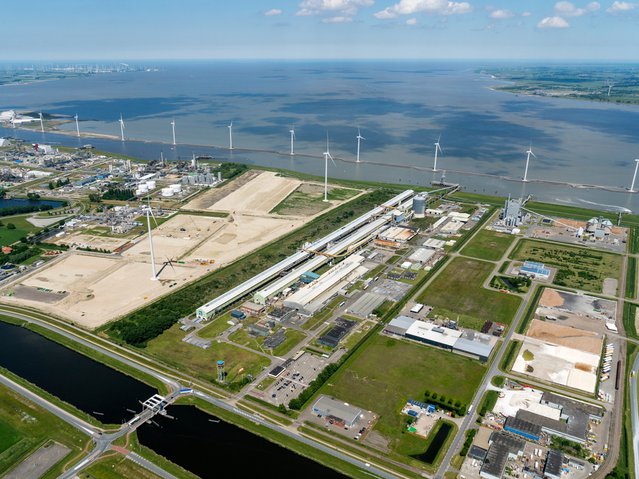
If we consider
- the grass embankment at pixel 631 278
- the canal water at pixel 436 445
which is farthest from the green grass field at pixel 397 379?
the grass embankment at pixel 631 278

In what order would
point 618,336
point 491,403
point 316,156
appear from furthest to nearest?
point 316,156 → point 618,336 → point 491,403

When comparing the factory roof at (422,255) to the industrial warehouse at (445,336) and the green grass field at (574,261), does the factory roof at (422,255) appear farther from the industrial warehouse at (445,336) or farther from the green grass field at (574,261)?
the industrial warehouse at (445,336)

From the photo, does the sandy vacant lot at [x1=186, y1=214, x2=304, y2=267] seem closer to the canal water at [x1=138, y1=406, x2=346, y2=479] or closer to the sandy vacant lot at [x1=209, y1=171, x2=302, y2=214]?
the sandy vacant lot at [x1=209, y1=171, x2=302, y2=214]

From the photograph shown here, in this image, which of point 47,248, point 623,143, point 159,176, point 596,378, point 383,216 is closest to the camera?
point 596,378

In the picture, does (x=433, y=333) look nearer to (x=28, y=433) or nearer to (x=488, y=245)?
(x=488, y=245)

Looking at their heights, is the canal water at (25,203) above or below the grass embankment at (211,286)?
above

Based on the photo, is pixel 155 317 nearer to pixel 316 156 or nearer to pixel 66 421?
pixel 66 421

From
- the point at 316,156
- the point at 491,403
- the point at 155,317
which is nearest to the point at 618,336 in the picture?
the point at 491,403

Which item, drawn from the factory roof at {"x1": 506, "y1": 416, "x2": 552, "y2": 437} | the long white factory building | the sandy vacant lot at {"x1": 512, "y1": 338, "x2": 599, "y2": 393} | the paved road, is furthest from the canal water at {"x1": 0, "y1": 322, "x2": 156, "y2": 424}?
the paved road
